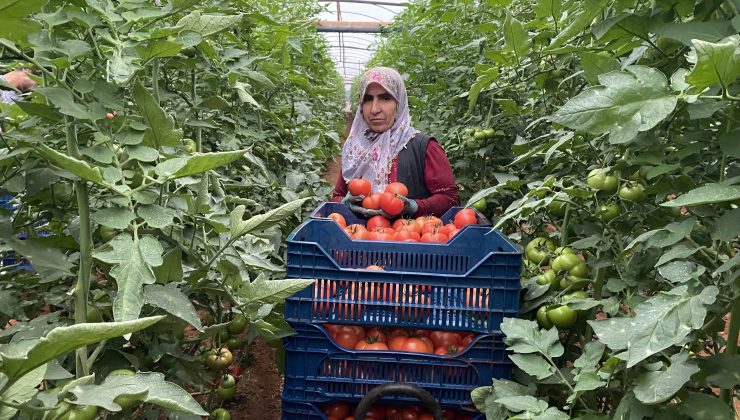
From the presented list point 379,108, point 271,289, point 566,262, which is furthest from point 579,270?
point 379,108

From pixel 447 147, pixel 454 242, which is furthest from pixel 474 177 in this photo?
pixel 454 242

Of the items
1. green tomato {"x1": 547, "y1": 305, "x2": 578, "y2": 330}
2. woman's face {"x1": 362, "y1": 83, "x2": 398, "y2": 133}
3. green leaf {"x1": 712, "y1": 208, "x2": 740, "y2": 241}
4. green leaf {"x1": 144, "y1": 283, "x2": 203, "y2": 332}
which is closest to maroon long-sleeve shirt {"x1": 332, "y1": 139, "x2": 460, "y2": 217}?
woman's face {"x1": 362, "y1": 83, "x2": 398, "y2": 133}

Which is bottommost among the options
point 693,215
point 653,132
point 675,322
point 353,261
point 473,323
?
point 473,323

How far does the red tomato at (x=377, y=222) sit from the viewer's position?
2.44m

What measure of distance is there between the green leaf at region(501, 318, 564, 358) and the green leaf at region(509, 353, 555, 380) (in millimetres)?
18

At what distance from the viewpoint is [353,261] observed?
1.93 meters

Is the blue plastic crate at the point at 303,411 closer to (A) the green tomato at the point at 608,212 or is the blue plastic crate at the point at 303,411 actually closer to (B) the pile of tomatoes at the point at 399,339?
(B) the pile of tomatoes at the point at 399,339

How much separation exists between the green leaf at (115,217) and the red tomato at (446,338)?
103 centimetres

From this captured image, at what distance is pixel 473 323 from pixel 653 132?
2.41 feet

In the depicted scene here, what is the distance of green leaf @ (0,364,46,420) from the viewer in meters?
0.85

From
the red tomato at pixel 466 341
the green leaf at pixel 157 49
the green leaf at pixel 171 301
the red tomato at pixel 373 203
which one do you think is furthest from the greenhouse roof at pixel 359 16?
the green leaf at pixel 171 301

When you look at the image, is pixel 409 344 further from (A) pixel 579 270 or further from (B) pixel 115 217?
(B) pixel 115 217

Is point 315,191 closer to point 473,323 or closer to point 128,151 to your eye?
point 473,323

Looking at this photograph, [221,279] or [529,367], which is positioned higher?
[221,279]
